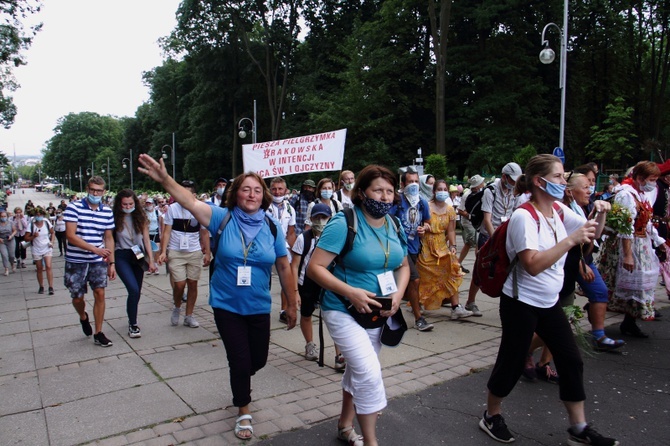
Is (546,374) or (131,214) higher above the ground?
(131,214)

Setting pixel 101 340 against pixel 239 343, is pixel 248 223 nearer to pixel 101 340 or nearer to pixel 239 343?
pixel 239 343

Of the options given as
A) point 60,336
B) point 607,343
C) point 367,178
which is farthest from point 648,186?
point 60,336

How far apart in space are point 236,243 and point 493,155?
2440 centimetres

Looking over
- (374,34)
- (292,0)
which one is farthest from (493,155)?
(292,0)

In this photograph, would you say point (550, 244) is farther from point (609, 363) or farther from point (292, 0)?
point (292, 0)

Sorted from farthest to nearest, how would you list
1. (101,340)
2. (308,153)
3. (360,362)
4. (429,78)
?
(429,78) → (308,153) → (101,340) → (360,362)

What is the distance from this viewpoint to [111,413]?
162 inches

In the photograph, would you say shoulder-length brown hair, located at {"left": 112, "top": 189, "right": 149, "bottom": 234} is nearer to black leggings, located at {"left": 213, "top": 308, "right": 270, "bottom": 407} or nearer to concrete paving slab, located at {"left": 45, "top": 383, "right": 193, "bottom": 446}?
concrete paving slab, located at {"left": 45, "top": 383, "right": 193, "bottom": 446}

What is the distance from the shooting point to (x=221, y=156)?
43.0m

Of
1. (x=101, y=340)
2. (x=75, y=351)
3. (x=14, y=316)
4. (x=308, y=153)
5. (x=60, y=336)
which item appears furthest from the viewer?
(x=308, y=153)

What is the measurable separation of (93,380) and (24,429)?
1.02m

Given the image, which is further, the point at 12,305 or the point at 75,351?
the point at 12,305

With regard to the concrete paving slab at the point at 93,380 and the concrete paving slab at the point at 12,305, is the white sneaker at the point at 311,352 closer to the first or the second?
the concrete paving slab at the point at 93,380

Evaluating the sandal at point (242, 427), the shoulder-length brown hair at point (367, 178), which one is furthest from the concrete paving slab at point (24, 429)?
the shoulder-length brown hair at point (367, 178)
